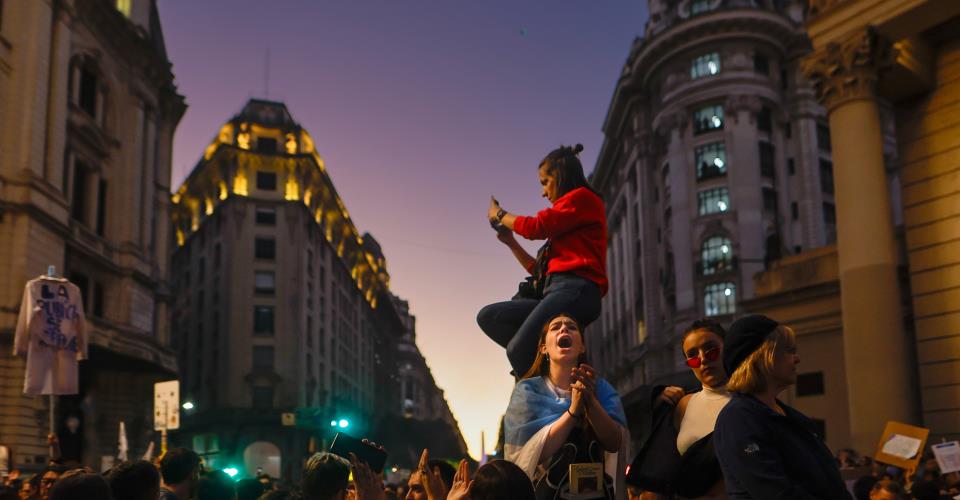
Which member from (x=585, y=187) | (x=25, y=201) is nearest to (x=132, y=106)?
(x=25, y=201)

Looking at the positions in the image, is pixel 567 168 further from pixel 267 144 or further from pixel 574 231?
pixel 267 144

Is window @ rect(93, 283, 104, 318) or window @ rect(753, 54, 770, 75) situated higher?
window @ rect(753, 54, 770, 75)

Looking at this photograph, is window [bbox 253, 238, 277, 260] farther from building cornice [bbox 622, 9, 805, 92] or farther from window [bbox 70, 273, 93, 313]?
window [bbox 70, 273, 93, 313]

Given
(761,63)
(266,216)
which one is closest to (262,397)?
(266,216)

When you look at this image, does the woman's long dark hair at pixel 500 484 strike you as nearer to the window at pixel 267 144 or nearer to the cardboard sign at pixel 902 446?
the cardboard sign at pixel 902 446

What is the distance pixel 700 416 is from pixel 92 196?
4257 cm

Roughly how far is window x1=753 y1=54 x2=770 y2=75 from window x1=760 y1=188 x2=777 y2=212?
8.43 meters

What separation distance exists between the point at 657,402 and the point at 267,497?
3102 millimetres

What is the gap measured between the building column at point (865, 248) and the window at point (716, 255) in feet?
131

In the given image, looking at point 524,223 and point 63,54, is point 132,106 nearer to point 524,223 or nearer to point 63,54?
point 63,54

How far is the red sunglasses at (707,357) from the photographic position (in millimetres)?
5293

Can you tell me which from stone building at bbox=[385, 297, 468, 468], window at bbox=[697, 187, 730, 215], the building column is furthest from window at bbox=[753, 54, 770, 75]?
stone building at bbox=[385, 297, 468, 468]

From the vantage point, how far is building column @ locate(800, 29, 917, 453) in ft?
62.7

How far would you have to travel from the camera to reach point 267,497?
677 centimetres
